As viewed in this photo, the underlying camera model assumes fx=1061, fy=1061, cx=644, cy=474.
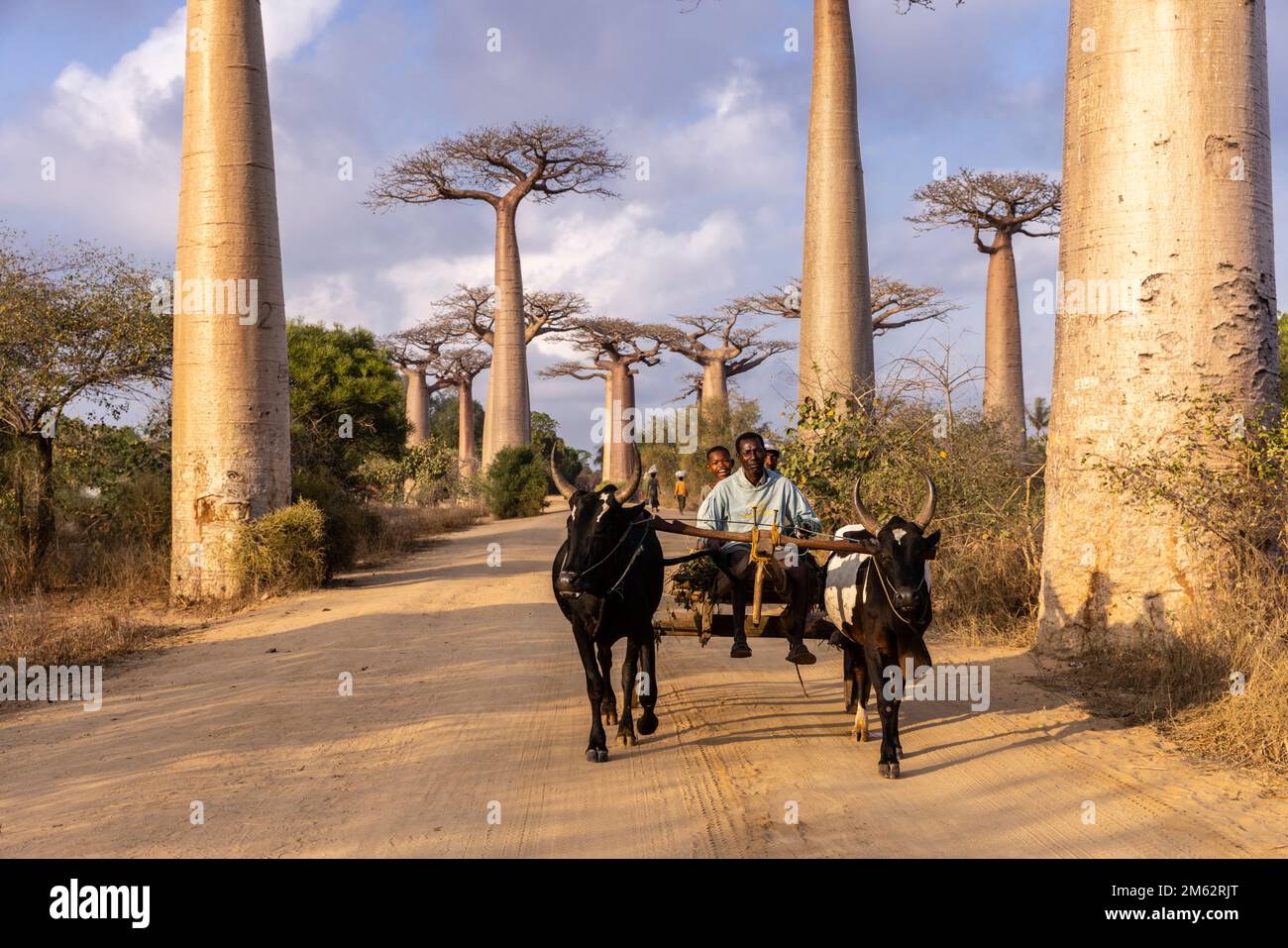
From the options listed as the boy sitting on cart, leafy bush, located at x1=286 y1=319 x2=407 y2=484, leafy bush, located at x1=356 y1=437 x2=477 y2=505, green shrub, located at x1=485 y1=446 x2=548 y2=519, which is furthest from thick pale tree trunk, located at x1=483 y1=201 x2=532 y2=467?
the boy sitting on cart

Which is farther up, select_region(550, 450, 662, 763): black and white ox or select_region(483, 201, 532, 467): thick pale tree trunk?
select_region(483, 201, 532, 467): thick pale tree trunk

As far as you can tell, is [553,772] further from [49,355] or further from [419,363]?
[419,363]

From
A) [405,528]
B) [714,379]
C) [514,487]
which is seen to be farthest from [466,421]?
[405,528]

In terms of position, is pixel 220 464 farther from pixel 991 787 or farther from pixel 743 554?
pixel 991 787

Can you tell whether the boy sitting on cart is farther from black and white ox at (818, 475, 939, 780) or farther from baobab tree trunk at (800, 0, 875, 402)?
baobab tree trunk at (800, 0, 875, 402)

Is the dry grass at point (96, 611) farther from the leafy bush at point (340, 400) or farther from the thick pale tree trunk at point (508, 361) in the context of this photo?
the thick pale tree trunk at point (508, 361)

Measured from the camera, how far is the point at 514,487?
91.0ft

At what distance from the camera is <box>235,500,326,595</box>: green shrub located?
36.4 ft

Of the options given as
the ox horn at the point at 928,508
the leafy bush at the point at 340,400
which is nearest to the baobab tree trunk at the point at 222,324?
the leafy bush at the point at 340,400

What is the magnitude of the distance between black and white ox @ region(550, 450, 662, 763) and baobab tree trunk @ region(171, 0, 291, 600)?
6.64m

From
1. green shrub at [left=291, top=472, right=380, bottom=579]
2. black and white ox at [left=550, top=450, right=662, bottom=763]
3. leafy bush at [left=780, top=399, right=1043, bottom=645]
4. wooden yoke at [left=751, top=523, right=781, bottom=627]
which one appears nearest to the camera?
black and white ox at [left=550, top=450, right=662, bottom=763]

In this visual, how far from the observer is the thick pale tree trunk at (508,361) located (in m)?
30.9

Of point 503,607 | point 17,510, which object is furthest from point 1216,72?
point 17,510
